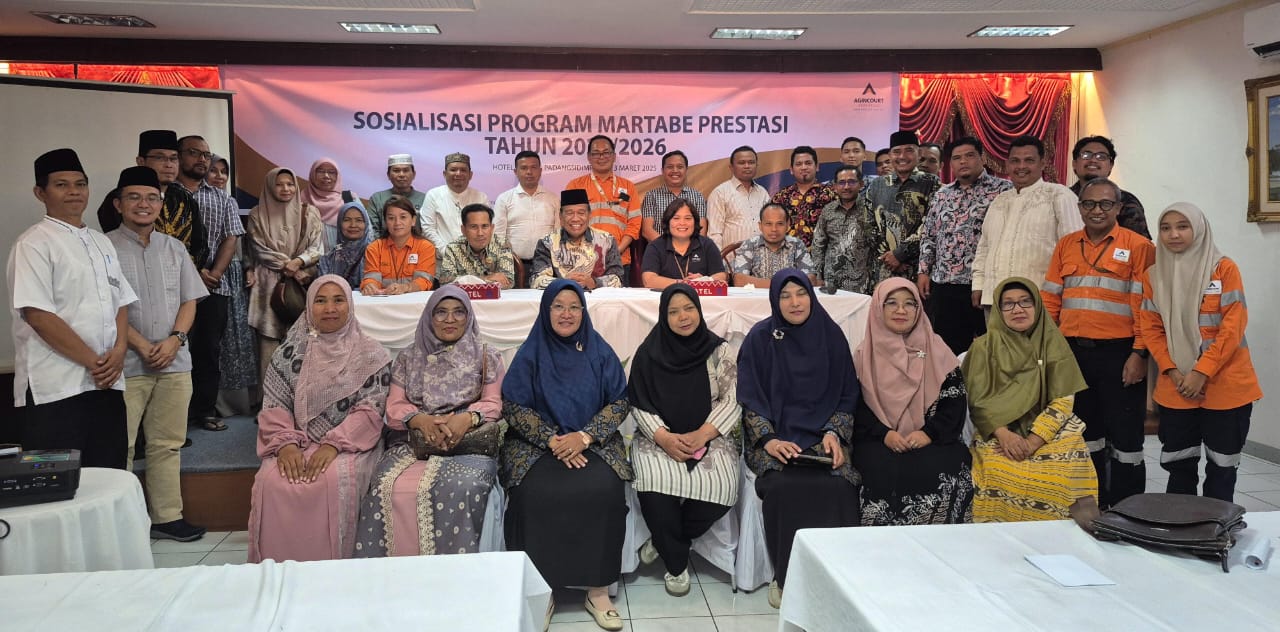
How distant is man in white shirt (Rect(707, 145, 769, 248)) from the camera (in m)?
5.42

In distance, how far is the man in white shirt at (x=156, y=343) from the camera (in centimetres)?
335

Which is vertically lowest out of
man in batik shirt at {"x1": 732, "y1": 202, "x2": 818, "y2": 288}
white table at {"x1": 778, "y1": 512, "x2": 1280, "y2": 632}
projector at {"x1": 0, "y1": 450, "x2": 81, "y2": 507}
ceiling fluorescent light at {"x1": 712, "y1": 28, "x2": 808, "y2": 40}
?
white table at {"x1": 778, "y1": 512, "x2": 1280, "y2": 632}

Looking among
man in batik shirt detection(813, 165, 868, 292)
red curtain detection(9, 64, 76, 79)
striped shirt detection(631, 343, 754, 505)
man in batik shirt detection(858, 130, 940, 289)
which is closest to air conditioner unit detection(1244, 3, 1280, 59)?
man in batik shirt detection(858, 130, 940, 289)

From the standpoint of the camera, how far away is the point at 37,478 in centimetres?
209

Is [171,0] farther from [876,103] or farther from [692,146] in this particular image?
[876,103]

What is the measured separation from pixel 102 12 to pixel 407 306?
334 centimetres

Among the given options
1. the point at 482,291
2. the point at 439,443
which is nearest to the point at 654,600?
the point at 439,443

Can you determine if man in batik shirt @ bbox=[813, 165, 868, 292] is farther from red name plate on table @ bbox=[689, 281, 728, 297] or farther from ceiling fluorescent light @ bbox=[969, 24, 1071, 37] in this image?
ceiling fluorescent light @ bbox=[969, 24, 1071, 37]

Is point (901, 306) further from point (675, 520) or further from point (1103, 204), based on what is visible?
point (675, 520)

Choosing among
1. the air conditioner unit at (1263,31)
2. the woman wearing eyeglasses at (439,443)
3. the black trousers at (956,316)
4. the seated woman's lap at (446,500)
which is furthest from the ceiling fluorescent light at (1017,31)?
the seated woman's lap at (446,500)

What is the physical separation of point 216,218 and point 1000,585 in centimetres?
423

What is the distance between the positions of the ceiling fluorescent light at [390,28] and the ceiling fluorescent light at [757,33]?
2.01m

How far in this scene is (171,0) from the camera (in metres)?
4.91

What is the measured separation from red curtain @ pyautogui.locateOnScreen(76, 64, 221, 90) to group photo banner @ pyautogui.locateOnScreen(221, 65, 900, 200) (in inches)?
6.8
